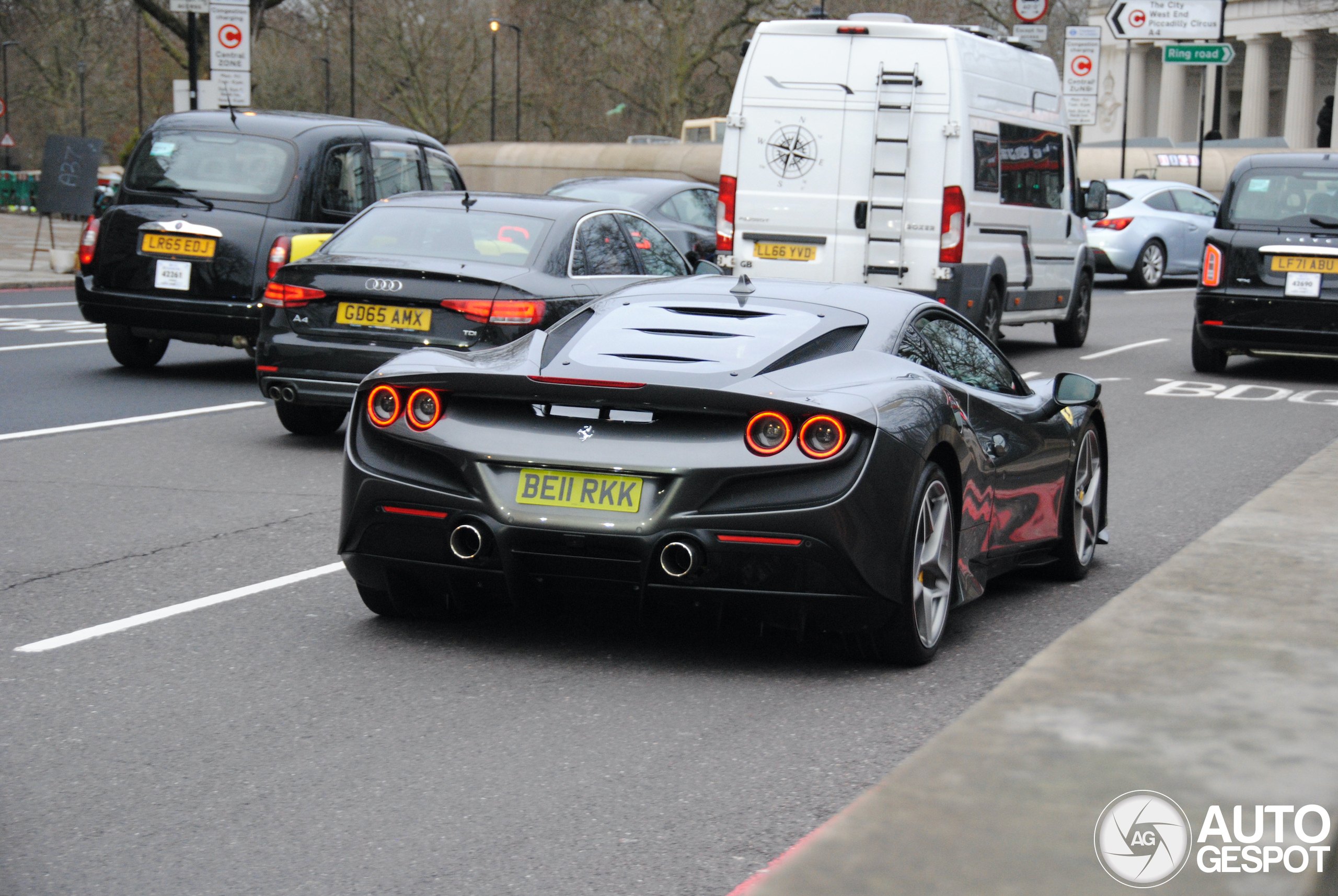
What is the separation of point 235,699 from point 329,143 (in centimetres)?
882

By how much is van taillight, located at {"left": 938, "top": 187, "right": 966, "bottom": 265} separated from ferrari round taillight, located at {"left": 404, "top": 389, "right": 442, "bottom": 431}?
9840 millimetres

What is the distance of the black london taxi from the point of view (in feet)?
40.5

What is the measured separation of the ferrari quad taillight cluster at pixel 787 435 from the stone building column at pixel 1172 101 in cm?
9346

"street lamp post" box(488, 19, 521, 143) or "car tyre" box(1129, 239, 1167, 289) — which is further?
"street lamp post" box(488, 19, 521, 143)

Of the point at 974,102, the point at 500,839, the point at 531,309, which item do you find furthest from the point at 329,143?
the point at 500,839

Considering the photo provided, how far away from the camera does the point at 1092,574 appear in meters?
7.28

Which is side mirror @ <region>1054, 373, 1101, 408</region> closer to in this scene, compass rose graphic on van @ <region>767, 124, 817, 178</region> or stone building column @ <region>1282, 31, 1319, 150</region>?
compass rose graphic on van @ <region>767, 124, 817, 178</region>

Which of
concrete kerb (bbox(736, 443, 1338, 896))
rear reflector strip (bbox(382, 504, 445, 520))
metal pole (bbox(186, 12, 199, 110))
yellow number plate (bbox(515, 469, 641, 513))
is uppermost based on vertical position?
metal pole (bbox(186, 12, 199, 110))

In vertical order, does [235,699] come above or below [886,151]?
below

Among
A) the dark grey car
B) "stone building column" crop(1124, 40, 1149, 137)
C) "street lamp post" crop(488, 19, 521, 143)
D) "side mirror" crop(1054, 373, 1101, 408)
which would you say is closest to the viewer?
"side mirror" crop(1054, 373, 1101, 408)

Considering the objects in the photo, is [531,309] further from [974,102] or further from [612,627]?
[974,102]

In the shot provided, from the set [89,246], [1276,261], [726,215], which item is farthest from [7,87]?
[1276,261]

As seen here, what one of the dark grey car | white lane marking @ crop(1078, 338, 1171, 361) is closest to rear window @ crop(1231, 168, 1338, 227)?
white lane marking @ crop(1078, 338, 1171, 361)

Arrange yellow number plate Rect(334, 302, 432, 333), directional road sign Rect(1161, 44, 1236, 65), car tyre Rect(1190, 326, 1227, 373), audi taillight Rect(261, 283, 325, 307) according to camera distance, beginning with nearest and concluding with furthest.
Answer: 1. yellow number plate Rect(334, 302, 432, 333)
2. audi taillight Rect(261, 283, 325, 307)
3. car tyre Rect(1190, 326, 1227, 373)
4. directional road sign Rect(1161, 44, 1236, 65)
